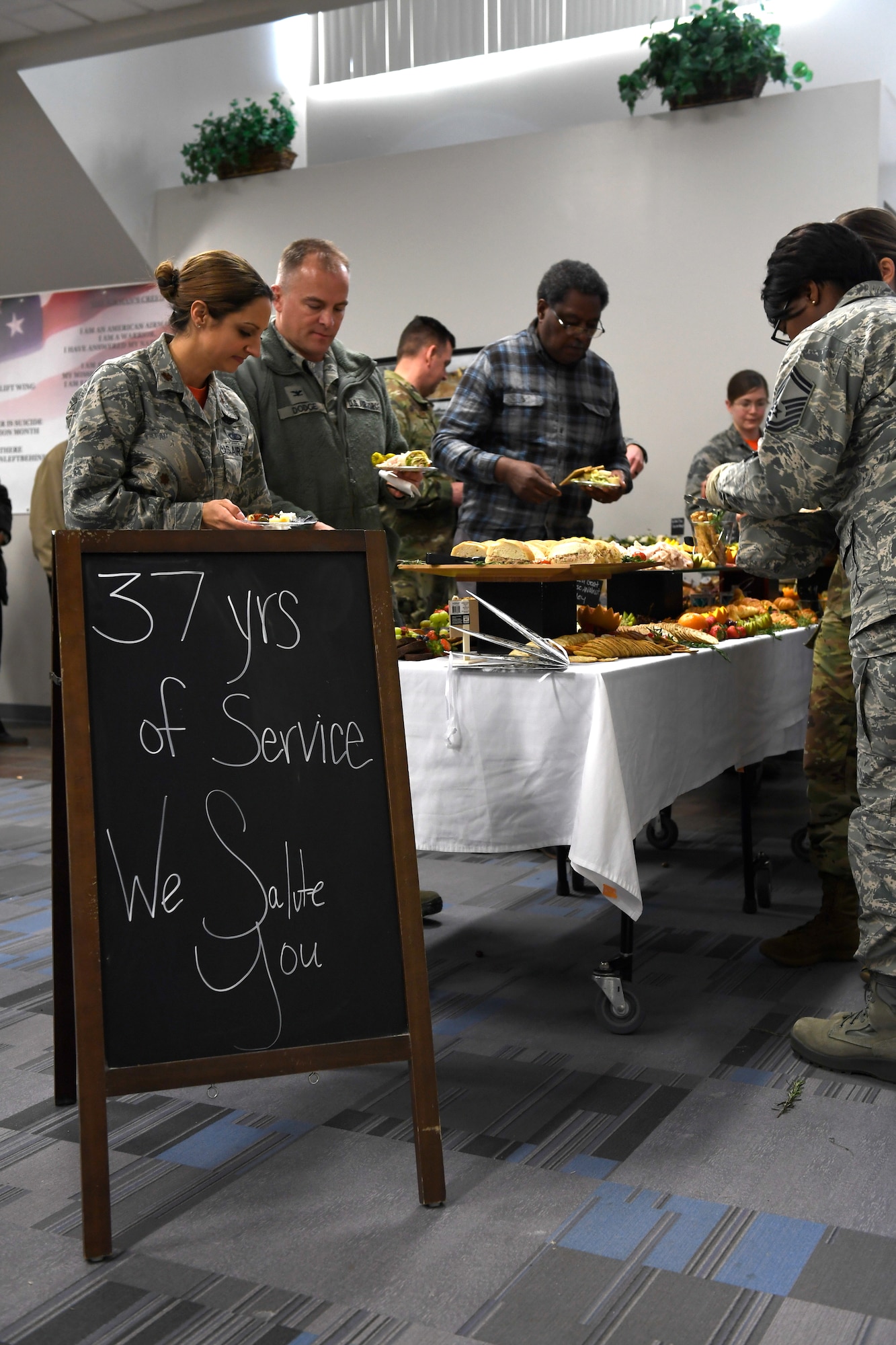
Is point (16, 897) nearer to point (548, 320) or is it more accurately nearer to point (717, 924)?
point (717, 924)

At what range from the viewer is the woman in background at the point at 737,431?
5.26 metres

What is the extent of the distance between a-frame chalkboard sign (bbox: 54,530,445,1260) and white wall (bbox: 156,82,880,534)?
4.26 metres

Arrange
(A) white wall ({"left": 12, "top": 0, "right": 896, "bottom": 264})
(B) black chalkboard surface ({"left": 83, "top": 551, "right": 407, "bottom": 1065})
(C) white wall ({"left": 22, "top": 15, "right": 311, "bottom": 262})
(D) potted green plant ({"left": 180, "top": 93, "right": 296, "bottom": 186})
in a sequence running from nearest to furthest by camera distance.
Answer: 1. (B) black chalkboard surface ({"left": 83, "top": 551, "right": 407, "bottom": 1065})
2. (A) white wall ({"left": 12, "top": 0, "right": 896, "bottom": 264})
3. (C) white wall ({"left": 22, "top": 15, "right": 311, "bottom": 262})
4. (D) potted green plant ({"left": 180, "top": 93, "right": 296, "bottom": 186})

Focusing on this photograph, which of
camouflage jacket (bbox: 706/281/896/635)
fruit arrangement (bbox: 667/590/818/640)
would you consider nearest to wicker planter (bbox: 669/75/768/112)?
fruit arrangement (bbox: 667/590/818/640)

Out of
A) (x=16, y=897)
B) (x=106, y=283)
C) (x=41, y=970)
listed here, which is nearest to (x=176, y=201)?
(x=106, y=283)

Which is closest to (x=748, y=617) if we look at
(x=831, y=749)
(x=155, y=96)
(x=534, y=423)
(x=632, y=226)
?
(x=831, y=749)

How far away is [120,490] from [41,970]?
4.40ft

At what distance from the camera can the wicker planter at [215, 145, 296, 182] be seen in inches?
259

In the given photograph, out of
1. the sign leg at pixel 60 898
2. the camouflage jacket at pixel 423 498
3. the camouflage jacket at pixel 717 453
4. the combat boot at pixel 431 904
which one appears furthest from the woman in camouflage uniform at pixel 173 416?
the camouflage jacket at pixel 717 453

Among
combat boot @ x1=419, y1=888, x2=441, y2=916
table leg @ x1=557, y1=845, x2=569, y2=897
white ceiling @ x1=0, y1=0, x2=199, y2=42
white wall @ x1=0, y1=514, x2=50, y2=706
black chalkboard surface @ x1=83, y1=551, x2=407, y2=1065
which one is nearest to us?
black chalkboard surface @ x1=83, y1=551, x2=407, y2=1065

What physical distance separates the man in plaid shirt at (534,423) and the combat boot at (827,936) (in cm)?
133

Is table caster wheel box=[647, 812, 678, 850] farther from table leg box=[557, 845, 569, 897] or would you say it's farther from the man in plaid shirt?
the man in plaid shirt

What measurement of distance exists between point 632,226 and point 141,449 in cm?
424

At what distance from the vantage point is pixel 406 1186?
1838 mm
